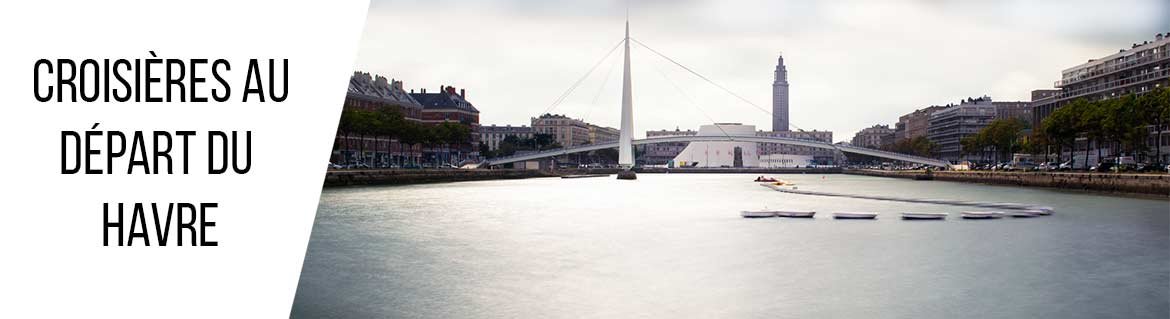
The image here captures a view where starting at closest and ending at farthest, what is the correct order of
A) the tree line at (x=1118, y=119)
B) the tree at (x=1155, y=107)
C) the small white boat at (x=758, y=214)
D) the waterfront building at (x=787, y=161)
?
the small white boat at (x=758, y=214) < the tree at (x=1155, y=107) < the tree line at (x=1118, y=119) < the waterfront building at (x=787, y=161)

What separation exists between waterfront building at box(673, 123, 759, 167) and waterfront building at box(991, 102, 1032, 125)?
135 ft

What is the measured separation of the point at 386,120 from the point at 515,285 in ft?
184

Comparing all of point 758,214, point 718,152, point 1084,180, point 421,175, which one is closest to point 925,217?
point 758,214

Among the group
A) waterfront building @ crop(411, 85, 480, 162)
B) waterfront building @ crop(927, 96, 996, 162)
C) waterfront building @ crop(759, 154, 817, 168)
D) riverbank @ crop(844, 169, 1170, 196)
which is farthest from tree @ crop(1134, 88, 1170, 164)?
waterfront building @ crop(759, 154, 817, 168)

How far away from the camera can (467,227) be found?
26.8 meters

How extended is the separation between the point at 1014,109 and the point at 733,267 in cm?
15661

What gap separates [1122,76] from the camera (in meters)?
76.5

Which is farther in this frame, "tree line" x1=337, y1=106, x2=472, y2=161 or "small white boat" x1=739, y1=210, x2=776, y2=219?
"tree line" x1=337, y1=106, x2=472, y2=161

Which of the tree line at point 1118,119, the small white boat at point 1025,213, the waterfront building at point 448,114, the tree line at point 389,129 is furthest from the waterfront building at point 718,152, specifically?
the small white boat at point 1025,213

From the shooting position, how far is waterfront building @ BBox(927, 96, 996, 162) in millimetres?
145250

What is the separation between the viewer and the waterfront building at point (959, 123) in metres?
145

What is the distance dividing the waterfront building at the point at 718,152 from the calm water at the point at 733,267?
126 metres

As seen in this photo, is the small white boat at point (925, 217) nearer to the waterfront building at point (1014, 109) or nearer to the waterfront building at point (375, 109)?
the waterfront building at point (375, 109)

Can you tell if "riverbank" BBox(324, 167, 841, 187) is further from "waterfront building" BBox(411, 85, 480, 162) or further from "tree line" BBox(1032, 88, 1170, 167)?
"tree line" BBox(1032, 88, 1170, 167)
